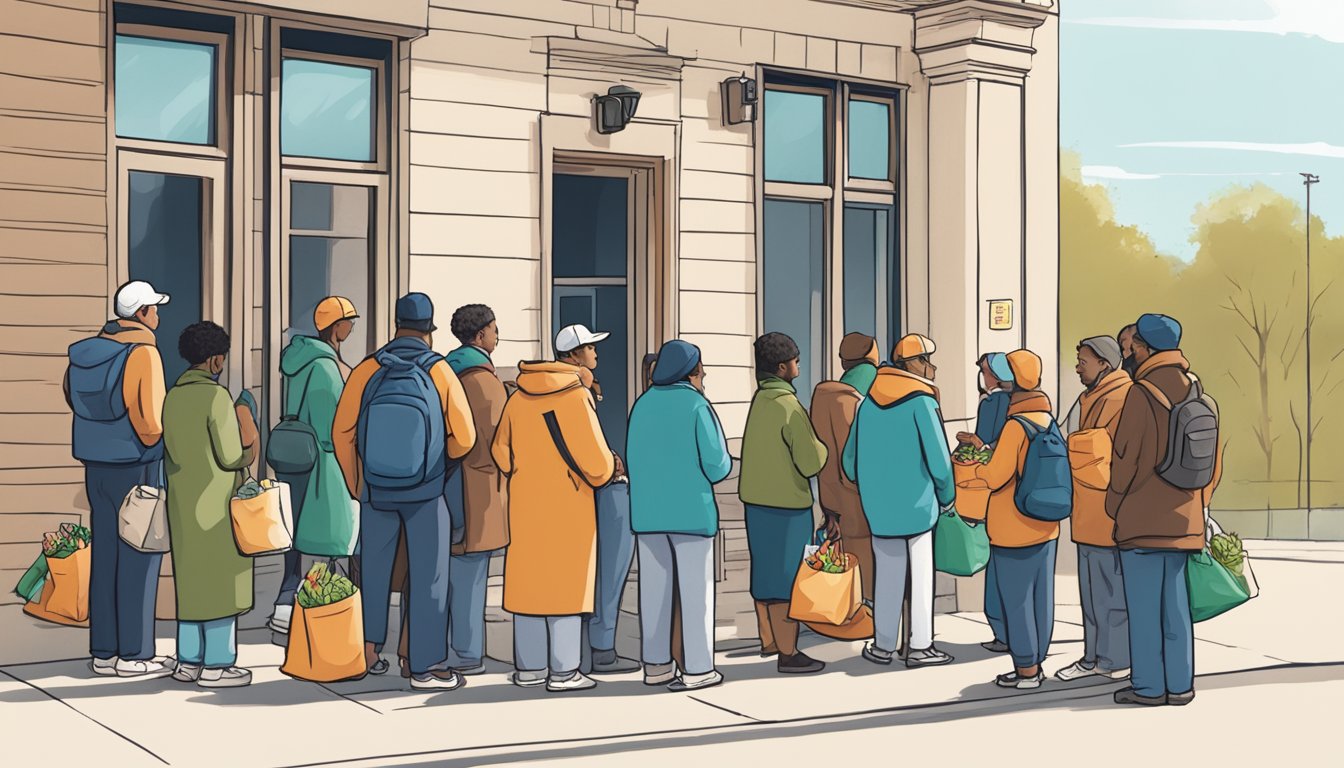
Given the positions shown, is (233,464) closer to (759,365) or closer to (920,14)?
(759,365)

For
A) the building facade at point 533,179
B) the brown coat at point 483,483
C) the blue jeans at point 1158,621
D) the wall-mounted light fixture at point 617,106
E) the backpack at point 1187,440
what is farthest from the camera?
the wall-mounted light fixture at point 617,106

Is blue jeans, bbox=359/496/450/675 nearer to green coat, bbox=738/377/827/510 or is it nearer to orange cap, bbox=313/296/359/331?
orange cap, bbox=313/296/359/331

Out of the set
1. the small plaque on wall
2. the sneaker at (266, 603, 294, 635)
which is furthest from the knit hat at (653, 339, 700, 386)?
the small plaque on wall

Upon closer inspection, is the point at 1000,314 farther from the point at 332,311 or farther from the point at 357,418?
the point at 357,418

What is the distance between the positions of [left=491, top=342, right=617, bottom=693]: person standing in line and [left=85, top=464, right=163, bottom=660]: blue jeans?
6.37 feet

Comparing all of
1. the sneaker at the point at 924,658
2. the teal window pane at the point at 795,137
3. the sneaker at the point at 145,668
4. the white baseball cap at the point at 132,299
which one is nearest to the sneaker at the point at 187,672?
the sneaker at the point at 145,668

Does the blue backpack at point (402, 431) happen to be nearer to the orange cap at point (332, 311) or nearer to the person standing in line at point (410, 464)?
the person standing in line at point (410, 464)

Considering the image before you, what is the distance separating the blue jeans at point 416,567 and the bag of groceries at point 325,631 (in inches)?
9.1

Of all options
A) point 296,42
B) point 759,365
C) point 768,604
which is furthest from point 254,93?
point 768,604

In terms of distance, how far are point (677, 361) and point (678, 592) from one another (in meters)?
1.23

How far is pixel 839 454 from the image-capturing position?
9.65 m

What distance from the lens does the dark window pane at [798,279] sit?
13414mm

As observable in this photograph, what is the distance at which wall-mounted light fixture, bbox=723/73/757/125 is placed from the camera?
12.7 meters

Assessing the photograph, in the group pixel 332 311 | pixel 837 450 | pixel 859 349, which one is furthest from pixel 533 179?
pixel 837 450
